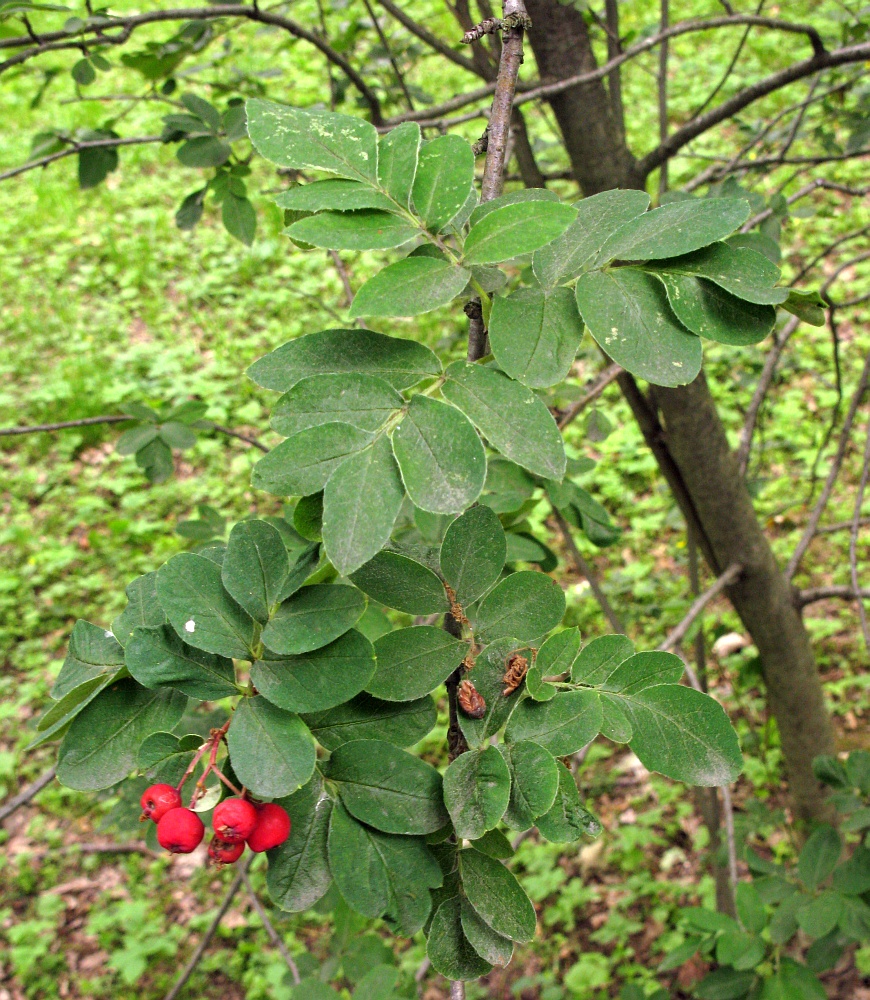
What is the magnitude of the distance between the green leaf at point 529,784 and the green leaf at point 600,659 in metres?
0.09

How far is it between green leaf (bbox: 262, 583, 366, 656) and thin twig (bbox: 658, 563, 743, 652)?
78cm

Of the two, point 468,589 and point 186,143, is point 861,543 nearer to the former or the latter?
point 186,143

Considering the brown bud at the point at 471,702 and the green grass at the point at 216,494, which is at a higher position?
the brown bud at the point at 471,702

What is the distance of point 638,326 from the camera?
641 millimetres

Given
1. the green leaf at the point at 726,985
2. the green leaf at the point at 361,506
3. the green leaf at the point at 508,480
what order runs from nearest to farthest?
the green leaf at the point at 361,506, the green leaf at the point at 508,480, the green leaf at the point at 726,985

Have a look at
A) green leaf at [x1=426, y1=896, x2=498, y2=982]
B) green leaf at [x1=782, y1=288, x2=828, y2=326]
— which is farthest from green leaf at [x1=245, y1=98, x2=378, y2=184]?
green leaf at [x1=426, y1=896, x2=498, y2=982]

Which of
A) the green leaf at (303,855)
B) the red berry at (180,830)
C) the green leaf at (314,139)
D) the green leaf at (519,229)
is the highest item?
the green leaf at (314,139)

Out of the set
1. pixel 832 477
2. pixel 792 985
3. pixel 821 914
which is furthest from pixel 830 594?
pixel 792 985

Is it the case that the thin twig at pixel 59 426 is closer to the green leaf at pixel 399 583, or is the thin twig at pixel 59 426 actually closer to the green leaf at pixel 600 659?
the green leaf at pixel 399 583

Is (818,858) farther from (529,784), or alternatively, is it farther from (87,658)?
(87,658)

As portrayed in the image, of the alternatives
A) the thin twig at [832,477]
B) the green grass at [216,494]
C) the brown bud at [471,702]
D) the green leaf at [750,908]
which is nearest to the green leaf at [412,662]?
the brown bud at [471,702]

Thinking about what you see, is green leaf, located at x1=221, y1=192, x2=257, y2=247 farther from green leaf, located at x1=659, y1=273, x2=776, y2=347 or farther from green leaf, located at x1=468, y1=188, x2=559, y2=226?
green leaf, located at x1=659, y1=273, x2=776, y2=347

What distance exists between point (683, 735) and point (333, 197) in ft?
1.57

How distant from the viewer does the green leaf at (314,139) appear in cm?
62
